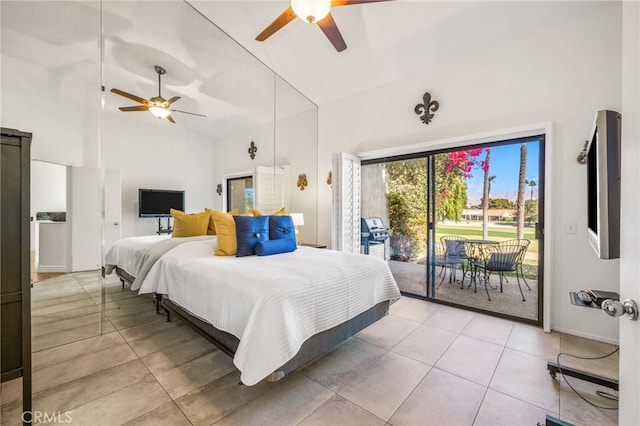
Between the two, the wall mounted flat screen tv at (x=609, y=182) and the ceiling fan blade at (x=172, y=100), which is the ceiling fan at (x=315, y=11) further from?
the wall mounted flat screen tv at (x=609, y=182)

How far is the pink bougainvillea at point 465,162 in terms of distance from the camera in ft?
10.6

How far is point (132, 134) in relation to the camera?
99.3 inches

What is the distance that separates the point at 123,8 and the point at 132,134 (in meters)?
1.19

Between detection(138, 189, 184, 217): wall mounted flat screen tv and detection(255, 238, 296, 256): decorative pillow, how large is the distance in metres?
1.04

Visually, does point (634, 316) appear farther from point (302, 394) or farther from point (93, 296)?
point (93, 296)

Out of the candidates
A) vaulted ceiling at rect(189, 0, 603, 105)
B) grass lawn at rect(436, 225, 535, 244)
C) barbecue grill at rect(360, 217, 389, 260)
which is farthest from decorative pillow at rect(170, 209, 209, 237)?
grass lawn at rect(436, 225, 535, 244)

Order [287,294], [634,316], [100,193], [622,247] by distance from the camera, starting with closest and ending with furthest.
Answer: [634,316] → [622,247] → [287,294] → [100,193]

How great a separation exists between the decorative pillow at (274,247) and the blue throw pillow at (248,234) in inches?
2.3

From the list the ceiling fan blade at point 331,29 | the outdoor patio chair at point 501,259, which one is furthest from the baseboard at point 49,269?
the outdoor patio chair at point 501,259

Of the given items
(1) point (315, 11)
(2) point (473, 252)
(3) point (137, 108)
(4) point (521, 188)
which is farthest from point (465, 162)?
(3) point (137, 108)

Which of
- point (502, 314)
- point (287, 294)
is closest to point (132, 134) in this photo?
point (287, 294)

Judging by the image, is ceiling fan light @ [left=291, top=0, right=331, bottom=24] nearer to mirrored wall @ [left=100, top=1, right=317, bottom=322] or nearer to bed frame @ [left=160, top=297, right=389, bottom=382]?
mirrored wall @ [left=100, top=1, right=317, bottom=322]

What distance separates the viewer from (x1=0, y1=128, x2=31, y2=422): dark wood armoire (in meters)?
1.25

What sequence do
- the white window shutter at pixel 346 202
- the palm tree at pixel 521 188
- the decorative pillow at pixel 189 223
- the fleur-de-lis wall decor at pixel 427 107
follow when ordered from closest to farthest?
the decorative pillow at pixel 189 223 → the palm tree at pixel 521 188 → the fleur-de-lis wall decor at pixel 427 107 → the white window shutter at pixel 346 202
